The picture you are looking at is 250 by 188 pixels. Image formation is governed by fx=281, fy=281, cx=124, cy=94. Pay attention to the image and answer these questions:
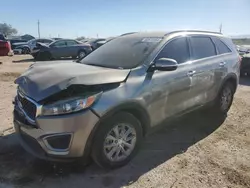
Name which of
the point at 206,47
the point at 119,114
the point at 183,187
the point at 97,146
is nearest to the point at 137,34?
the point at 206,47

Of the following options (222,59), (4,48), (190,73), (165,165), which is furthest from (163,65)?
(4,48)

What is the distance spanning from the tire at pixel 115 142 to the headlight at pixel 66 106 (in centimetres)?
35

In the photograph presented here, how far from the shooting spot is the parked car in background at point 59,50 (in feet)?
62.0

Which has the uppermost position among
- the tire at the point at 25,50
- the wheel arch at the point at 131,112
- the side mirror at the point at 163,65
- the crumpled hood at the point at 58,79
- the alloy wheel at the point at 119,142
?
the side mirror at the point at 163,65

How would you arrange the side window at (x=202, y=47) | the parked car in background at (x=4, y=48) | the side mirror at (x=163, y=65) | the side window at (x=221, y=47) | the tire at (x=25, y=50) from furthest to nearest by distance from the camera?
the tire at (x=25, y=50)
the parked car in background at (x=4, y=48)
the side window at (x=221, y=47)
the side window at (x=202, y=47)
the side mirror at (x=163, y=65)

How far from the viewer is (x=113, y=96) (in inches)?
131

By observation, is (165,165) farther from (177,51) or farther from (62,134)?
(177,51)

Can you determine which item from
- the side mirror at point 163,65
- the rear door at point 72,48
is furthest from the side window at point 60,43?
the side mirror at point 163,65

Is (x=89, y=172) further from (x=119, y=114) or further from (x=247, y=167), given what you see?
(x=247, y=167)

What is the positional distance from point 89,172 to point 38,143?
30.6 inches

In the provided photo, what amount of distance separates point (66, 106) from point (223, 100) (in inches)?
145

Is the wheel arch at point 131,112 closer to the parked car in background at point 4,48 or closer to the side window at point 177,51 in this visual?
the side window at point 177,51

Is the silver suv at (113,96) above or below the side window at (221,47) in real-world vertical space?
below

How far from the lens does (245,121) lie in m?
5.79
